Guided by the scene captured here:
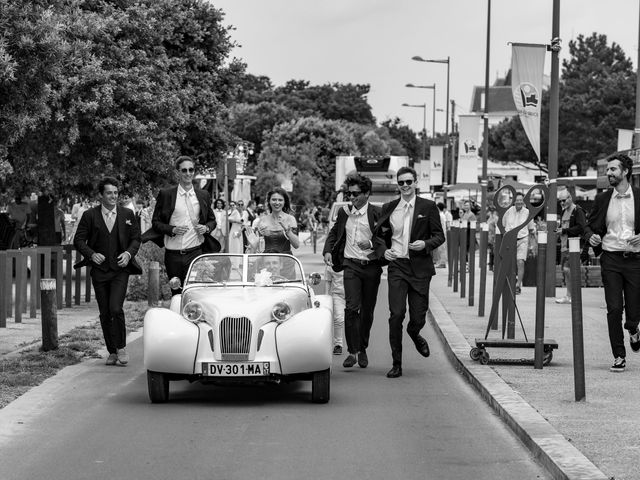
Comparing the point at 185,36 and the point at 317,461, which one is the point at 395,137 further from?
the point at 317,461

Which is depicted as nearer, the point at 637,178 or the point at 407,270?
the point at 407,270

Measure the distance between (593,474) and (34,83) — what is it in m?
7.91

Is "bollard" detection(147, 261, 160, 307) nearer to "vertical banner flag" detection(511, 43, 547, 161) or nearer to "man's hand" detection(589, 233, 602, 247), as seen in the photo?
"vertical banner flag" detection(511, 43, 547, 161)

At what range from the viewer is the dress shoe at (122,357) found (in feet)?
43.6

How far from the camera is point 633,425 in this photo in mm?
9055

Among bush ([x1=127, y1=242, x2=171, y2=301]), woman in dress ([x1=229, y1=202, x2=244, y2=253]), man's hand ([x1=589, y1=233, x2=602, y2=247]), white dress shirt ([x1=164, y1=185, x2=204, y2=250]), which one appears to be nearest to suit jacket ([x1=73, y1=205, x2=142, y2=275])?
white dress shirt ([x1=164, y1=185, x2=204, y2=250])

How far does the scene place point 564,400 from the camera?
10320 mm

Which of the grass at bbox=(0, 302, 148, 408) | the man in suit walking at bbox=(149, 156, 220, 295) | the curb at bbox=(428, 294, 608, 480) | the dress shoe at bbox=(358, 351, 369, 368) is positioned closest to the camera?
the curb at bbox=(428, 294, 608, 480)

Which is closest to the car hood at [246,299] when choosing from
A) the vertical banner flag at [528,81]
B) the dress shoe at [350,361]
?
the dress shoe at [350,361]

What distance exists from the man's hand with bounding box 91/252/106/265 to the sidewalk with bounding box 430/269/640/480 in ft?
12.5

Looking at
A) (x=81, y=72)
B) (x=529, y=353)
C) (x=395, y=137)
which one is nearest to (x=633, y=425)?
(x=529, y=353)

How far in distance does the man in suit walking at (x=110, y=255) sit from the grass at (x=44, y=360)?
0.57 metres

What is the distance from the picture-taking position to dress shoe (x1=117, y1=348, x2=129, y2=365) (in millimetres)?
13281

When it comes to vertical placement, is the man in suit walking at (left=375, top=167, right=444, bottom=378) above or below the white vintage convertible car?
above
